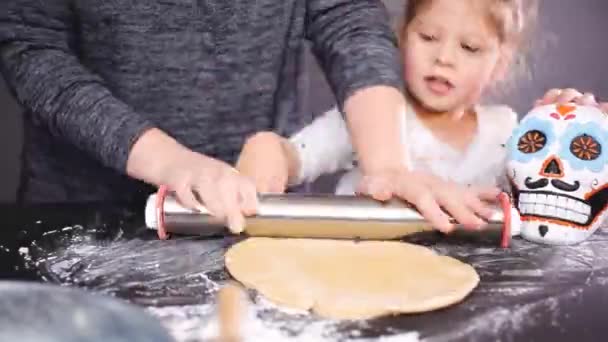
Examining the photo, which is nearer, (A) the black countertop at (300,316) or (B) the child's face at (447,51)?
(A) the black countertop at (300,316)

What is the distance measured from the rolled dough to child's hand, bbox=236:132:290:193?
0.45ft

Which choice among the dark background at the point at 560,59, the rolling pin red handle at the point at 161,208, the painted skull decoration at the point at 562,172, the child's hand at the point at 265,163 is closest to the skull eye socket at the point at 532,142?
the painted skull decoration at the point at 562,172

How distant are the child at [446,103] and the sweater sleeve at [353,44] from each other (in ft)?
0.41

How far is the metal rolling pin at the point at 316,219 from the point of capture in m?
0.88

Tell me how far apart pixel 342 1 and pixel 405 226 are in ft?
1.26

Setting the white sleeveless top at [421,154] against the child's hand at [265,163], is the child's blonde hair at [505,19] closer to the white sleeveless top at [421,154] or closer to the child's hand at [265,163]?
the white sleeveless top at [421,154]

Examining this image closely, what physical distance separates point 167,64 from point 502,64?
1.89 ft

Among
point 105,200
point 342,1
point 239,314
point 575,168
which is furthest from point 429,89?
point 239,314

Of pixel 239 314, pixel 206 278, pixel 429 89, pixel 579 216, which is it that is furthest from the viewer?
pixel 429 89

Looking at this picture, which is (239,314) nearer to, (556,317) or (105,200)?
(556,317)

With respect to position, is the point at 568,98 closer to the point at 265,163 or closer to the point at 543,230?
the point at 543,230

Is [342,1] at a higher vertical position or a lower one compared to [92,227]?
higher

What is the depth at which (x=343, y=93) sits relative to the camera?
1.08m

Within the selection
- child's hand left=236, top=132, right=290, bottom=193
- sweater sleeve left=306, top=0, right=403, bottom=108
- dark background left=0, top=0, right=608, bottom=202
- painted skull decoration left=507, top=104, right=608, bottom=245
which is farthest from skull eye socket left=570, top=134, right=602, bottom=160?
dark background left=0, top=0, right=608, bottom=202
